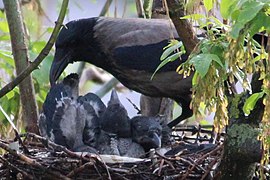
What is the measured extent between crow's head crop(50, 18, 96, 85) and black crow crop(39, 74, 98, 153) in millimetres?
805

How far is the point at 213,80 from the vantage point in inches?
82.2

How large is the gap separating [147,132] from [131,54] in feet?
3.52

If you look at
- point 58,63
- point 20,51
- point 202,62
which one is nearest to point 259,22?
point 202,62

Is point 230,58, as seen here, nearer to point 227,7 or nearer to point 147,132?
point 227,7

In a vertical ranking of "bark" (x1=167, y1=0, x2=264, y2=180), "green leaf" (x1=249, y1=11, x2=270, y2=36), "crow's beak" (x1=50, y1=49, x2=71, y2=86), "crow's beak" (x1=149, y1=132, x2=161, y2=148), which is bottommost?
"crow's beak" (x1=149, y1=132, x2=161, y2=148)

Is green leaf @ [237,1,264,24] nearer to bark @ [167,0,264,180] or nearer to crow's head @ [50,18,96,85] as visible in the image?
bark @ [167,0,264,180]

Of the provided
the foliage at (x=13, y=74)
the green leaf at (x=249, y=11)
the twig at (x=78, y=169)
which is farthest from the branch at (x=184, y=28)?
the foliage at (x=13, y=74)

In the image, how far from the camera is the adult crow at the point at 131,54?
15.0 feet

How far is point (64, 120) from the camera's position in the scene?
3588 mm

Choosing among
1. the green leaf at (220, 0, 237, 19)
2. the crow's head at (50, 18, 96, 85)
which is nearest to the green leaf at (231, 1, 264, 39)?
the green leaf at (220, 0, 237, 19)

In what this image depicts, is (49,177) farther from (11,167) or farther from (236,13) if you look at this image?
(236,13)

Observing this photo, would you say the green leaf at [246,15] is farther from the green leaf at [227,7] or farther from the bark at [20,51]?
the bark at [20,51]

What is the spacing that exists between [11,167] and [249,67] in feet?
4.27

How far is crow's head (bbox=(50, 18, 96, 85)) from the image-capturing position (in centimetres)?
462
